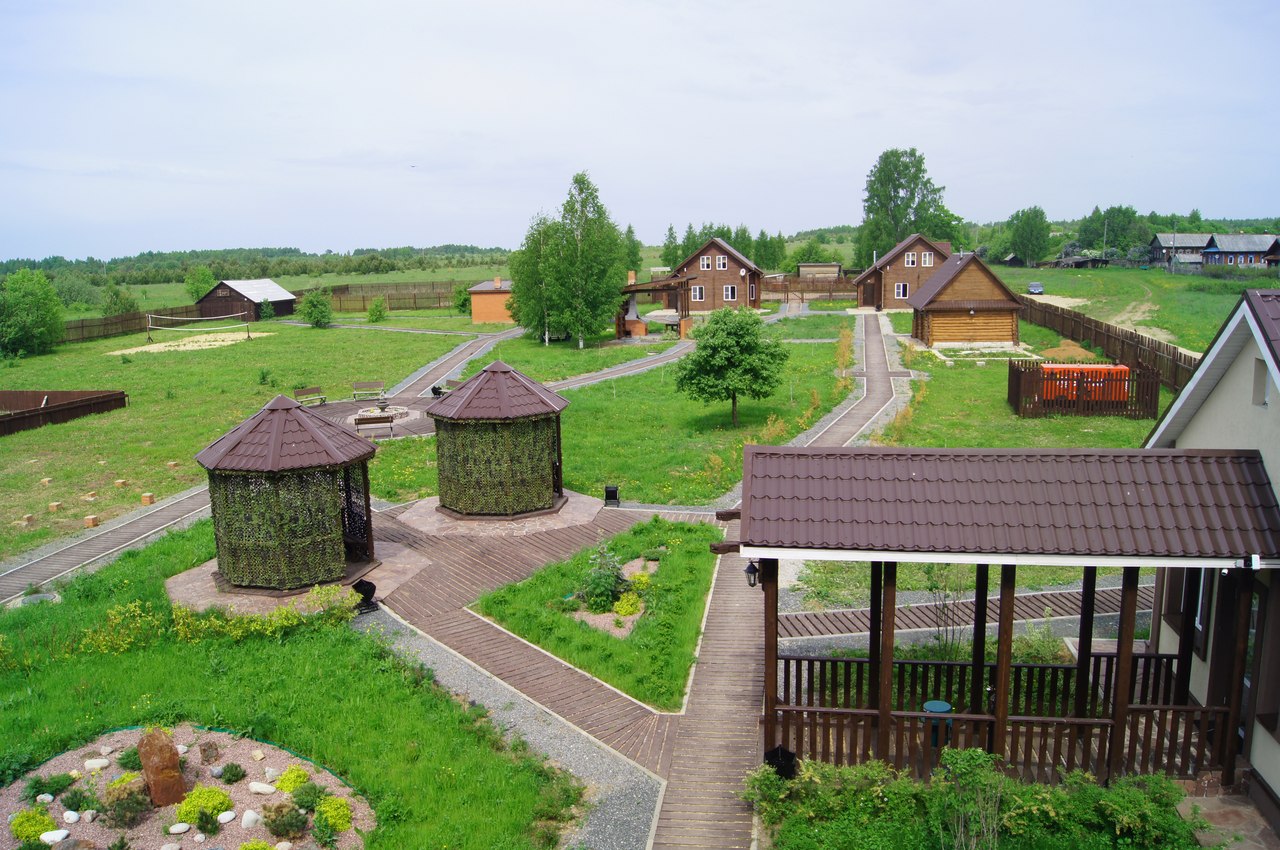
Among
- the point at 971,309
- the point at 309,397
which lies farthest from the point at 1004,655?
the point at 971,309

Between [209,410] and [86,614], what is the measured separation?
21355 mm

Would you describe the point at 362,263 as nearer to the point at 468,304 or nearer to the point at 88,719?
the point at 468,304

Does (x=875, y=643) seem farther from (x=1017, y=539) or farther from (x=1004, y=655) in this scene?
(x=1017, y=539)

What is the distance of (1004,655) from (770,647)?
8.16ft

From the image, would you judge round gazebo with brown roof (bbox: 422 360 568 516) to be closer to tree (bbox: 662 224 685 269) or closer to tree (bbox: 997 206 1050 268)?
tree (bbox: 662 224 685 269)

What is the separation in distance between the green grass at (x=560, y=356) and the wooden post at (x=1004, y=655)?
105ft

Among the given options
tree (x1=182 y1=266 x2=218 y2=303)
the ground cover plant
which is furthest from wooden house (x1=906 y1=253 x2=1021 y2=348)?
tree (x1=182 y1=266 x2=218 y2=303)

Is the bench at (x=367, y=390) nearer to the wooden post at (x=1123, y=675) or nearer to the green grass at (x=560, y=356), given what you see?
the green grass at (x=560, y=356)

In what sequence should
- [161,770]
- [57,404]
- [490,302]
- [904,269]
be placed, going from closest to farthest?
1. [161,770]
2. [57,404]
3. [490,302]
4. [904,269]

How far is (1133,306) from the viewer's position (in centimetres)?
6344

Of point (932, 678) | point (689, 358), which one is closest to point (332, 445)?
point (932, 678)

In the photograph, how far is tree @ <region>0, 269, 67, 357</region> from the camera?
53.3 meters

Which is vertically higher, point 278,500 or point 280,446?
point 280,446

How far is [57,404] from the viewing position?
34.1 meters
